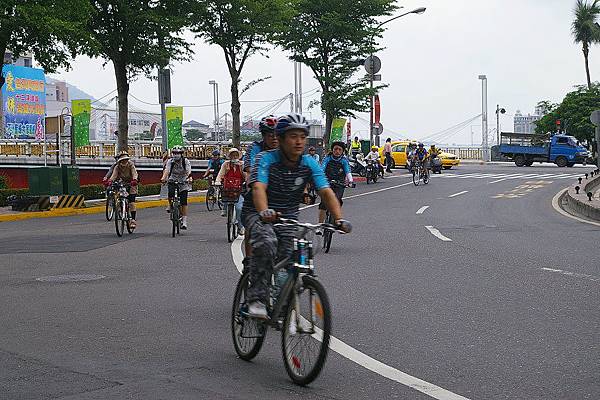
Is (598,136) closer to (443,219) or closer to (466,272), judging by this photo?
(443,219)

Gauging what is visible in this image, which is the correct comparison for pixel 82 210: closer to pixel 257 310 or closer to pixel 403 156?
pixel 257 310

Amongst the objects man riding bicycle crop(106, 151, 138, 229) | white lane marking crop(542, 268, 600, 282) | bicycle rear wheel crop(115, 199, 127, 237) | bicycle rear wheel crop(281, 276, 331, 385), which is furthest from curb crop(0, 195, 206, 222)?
bicycle rear wheel crop(281, 276, 331, 385)

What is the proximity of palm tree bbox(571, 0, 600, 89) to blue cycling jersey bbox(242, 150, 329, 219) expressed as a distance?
8350cm

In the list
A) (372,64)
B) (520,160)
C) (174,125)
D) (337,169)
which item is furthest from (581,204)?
(520,160)

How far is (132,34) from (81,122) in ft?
56.8

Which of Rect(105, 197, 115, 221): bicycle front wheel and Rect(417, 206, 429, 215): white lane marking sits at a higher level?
Rect(105, 197, 115, 221): bicycle front wheel

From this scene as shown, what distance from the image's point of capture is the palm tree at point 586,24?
85250 mm

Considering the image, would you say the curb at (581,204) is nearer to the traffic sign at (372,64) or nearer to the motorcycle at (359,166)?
the motorcycle at (359,166)

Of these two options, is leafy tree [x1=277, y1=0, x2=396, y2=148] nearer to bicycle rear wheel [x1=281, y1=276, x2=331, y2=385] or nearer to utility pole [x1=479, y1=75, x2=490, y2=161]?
utility pole [x1=479, y1=75, x2=490, y2=161]

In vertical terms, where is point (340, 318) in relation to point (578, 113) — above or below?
below

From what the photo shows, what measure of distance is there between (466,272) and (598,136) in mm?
21129

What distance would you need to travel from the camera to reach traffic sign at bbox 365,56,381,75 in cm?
5238

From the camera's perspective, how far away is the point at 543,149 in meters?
64.2

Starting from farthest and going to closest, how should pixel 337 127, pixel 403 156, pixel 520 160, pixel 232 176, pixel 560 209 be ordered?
pixel 520 160 < pixel 403 156 < pixel 337 127 < pixel 560 209 < pixel 232 176
